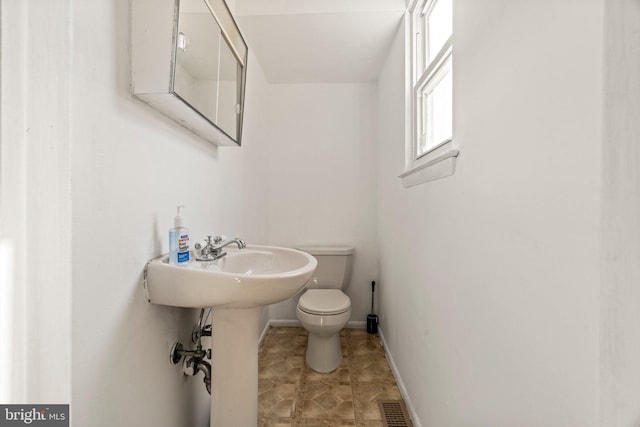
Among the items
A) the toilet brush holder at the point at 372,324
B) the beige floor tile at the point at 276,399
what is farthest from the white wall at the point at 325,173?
the beige floor tile at the point at 276,399

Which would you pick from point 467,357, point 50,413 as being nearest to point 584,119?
point 467,357

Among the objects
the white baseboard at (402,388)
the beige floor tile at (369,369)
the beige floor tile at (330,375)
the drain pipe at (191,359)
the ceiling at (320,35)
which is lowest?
the beige floor tile at (330,375)

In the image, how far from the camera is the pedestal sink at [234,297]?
78 centimetres

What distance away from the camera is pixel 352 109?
233 cm

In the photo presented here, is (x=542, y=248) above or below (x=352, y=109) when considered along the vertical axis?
below

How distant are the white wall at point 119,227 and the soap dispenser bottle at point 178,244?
0.05 metres

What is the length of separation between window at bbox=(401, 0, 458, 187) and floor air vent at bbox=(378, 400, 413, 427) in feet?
4.07

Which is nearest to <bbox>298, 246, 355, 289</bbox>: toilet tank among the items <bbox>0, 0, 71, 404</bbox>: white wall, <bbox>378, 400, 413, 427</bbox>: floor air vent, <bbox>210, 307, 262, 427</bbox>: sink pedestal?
<bbox>378, 400, 413, 427</bbox>: floor air vent

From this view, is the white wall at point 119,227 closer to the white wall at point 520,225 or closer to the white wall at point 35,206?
the white wall at point 35,206

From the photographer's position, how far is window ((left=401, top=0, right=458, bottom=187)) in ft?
3.84

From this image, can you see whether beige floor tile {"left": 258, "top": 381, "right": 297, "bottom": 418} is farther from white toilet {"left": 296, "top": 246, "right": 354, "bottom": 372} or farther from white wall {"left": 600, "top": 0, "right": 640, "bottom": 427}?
white wall {"left": 600, "top": 0, "right": 640, "bottom": 427}

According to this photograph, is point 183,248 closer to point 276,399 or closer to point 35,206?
point 35,206

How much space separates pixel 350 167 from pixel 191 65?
163 centimetres

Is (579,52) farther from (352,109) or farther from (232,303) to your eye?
(352,109)
